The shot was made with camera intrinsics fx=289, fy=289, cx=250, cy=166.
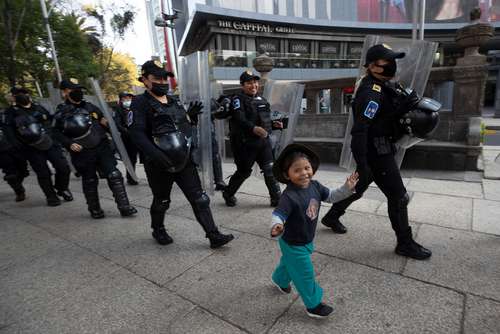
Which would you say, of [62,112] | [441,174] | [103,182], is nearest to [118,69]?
[103,182]

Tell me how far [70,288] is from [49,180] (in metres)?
3.19

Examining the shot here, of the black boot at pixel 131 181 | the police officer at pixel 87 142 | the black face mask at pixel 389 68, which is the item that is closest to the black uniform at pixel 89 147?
the police officer at pixel 87 142

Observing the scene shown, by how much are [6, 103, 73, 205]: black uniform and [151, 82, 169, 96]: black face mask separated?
309 centimetres

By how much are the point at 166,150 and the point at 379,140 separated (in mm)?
1853

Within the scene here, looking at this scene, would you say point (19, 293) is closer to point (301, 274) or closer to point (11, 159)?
point (301, 274)

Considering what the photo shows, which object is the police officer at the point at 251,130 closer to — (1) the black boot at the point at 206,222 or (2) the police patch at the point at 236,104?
(2) the police patch at the point at 236,104

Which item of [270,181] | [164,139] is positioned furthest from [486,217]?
[164,139]

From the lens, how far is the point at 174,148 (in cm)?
264

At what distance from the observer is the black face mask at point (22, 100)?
4.52m

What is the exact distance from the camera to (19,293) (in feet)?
7.79

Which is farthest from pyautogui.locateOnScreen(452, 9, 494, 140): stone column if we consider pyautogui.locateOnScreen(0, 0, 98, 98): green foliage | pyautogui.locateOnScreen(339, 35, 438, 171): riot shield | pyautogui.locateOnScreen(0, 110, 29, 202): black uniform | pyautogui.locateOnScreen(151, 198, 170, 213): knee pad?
pyautogui.locateOnScreen(0, 0, 98, 98): green foliage

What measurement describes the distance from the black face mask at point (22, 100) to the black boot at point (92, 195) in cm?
185

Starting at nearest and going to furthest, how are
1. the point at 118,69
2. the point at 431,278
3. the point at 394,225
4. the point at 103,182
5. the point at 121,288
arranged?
the point at 431,278
the point at 121,288
the point at 394,225
the point at 103,182
the point at 118,69

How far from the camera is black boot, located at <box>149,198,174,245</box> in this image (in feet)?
9.94
